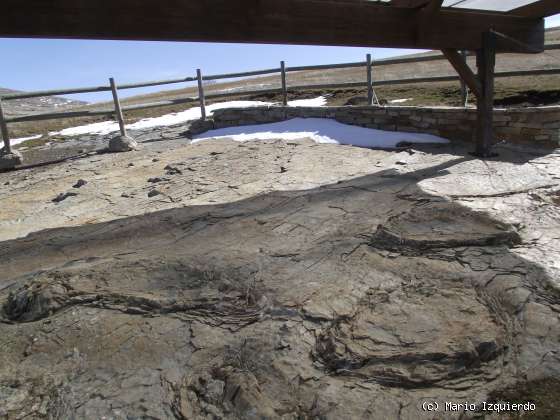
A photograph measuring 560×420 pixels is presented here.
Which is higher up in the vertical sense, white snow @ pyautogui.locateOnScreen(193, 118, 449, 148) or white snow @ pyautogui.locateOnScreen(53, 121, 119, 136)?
white snow @ pyautogui.locateOnScreen(53, 121, 119, 136)

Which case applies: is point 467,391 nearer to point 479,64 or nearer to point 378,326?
point 378,326

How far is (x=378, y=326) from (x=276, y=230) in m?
1.66

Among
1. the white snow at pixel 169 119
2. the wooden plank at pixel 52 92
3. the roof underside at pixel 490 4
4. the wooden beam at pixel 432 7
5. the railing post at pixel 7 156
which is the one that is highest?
the roof underside at pixel 490 4

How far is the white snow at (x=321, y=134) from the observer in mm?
7316

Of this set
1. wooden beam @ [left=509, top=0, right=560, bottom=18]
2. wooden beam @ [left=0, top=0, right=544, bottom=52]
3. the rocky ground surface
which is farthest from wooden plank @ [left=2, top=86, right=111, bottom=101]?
wooden beam @ [left=509, top=0, right=560, bottom=18]

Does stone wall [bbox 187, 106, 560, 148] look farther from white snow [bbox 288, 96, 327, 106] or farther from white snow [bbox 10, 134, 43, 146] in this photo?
white snow [bbox 10, 134, 43, 146]

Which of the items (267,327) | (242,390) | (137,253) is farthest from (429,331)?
(137,253)

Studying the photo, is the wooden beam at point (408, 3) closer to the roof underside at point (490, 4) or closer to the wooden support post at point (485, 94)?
the roof underside at point (490, 4)

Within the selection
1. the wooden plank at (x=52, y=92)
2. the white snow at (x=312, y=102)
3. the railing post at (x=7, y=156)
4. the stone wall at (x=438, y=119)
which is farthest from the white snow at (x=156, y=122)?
the railing post at (x=7, y=156)

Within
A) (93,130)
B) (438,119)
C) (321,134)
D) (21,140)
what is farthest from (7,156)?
(438,119)

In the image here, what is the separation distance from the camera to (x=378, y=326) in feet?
8.38

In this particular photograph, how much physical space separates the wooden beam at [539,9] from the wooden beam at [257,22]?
0.10 m

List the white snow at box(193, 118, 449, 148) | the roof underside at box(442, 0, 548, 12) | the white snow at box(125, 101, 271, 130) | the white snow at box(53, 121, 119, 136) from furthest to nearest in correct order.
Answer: the white snow at box(53, 121, 119, 136) → the white snow at box(125, 101, 271, 130) → the white snow at box(193, 118, 449, 148) → the roof underside at box(442, 0, 548, 12)

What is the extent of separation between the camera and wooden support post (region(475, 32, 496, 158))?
578cm
